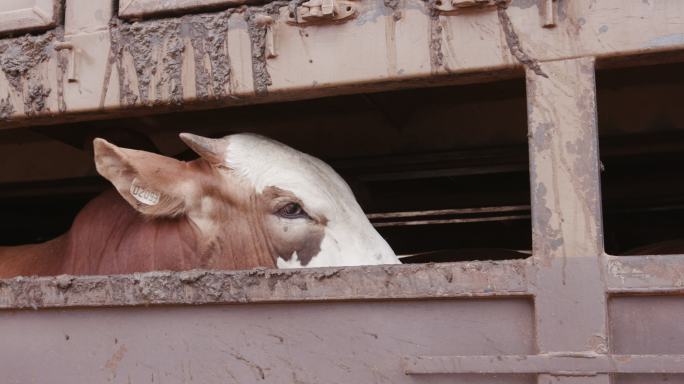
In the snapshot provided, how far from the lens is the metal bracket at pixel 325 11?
2371 millimetres

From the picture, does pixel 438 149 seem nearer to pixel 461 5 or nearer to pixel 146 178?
pixel 146 178

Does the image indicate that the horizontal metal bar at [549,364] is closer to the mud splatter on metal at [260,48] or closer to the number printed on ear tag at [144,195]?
the mud splatter on metal at [260,48]

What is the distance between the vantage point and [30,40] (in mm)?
2758

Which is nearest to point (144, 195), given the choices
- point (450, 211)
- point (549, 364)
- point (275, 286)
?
point (275, 286)

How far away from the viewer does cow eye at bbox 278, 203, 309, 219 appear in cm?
292

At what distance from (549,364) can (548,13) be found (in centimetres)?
87

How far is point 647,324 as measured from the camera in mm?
2014

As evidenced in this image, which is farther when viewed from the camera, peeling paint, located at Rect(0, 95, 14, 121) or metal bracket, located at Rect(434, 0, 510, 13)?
peeling paint, located at Rect(0, 95, 14, 121)

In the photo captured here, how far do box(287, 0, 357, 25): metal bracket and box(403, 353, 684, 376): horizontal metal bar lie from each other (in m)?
0.94

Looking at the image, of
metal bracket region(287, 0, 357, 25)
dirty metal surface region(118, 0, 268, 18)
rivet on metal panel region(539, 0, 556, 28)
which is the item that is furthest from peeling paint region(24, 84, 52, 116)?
rivet on metal panel region(539, 0, 556, 28)

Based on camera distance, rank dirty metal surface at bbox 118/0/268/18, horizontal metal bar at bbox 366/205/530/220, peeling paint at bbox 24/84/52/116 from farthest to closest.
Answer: horizontal metal bar at bbox 366/205/530/220 → peeling paint at bbox 24/84/52/116 → dirty metal surface at bbox 118/0/268/18

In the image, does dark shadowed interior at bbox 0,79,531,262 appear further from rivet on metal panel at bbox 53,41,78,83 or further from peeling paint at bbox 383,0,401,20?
peeling paint at bbox 383,0,401,20

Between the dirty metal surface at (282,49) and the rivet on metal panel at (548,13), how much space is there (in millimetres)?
12

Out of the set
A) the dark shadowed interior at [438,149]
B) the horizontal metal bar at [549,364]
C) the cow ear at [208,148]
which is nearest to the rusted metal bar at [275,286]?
the horizontal metal bar at [549,364]
